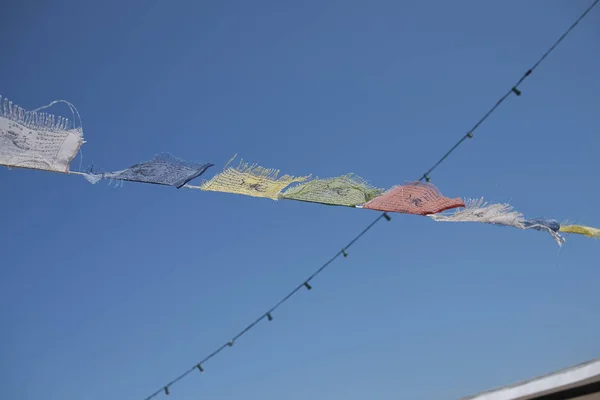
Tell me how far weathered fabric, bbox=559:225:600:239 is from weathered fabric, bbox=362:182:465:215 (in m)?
1.37

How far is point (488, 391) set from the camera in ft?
12.6

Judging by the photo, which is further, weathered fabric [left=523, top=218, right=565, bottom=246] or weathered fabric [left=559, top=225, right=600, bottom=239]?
weathered fabric [left=559, top=225, right=600, bottom=239]

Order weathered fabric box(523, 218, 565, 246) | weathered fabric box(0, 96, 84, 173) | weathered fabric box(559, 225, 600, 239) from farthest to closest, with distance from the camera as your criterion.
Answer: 1. weathered fabric box(559, 225, 600, 239)
2. weathered fabric box(523, 218, 565, 246)
3. weathered fabric box(0, 96, 84, 173)

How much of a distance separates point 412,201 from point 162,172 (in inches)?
79.5

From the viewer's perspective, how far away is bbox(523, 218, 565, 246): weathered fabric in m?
4.87

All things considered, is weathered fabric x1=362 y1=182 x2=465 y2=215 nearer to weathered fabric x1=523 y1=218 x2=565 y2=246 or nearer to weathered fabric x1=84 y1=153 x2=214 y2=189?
weathered fabric x1=523 y1=218 x2=565 y2=246

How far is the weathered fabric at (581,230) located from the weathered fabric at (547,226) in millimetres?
88

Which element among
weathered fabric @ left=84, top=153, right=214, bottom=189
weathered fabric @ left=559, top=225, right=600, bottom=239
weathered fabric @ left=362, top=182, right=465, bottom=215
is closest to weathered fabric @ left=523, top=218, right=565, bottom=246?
weathered fabric @ left=559, top=225, right=600, bottom=239

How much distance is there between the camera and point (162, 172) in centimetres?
369

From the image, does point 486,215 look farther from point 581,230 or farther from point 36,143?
point 36,143

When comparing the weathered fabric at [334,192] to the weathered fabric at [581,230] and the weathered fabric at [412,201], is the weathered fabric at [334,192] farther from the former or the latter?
the weathered fabric at [581,230]

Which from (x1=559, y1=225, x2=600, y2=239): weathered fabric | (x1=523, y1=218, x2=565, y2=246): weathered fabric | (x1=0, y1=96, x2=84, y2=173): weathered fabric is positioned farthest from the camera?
(x1=559, y1=225, x2=600, y2=239): weathered fabric

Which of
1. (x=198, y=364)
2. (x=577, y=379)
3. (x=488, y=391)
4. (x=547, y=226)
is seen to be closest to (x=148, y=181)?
(x=198, y=364)

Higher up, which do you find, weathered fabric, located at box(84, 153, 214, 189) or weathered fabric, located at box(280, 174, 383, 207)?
weathered fabric, located at box(84, 153, 214, 189)
